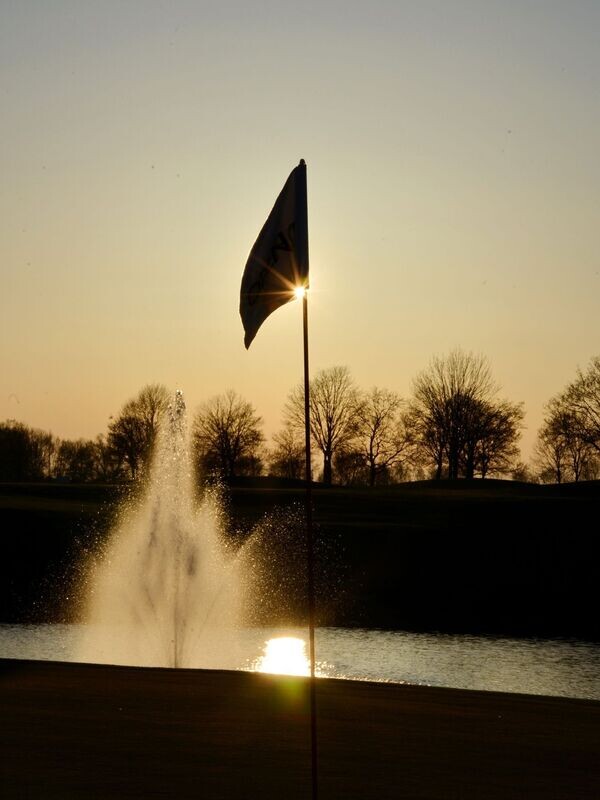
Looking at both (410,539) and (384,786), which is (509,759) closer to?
(384,786)

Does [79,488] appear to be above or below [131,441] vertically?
below

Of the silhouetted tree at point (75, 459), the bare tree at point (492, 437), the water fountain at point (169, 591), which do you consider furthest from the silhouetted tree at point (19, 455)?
the water fountain at point (169, 591)

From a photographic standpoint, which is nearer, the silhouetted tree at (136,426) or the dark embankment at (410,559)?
the dark embankment at (410,559)

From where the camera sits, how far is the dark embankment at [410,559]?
32812mm

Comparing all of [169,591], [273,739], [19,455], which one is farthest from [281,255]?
[19,455]

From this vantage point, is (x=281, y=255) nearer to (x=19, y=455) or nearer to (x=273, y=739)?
(x=273, y=739)

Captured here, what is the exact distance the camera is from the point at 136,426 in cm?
10112

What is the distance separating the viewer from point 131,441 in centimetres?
10075

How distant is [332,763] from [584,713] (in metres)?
3.95

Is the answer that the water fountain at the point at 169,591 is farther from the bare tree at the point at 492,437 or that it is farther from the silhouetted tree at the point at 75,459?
the silhouetted tree at the point at 75,459

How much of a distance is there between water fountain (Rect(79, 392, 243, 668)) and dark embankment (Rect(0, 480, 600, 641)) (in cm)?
226

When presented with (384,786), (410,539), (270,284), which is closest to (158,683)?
(384,786)

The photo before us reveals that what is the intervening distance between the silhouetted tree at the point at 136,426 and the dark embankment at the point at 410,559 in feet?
132

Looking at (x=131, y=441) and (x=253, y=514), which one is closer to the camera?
(x=253, y=514)
